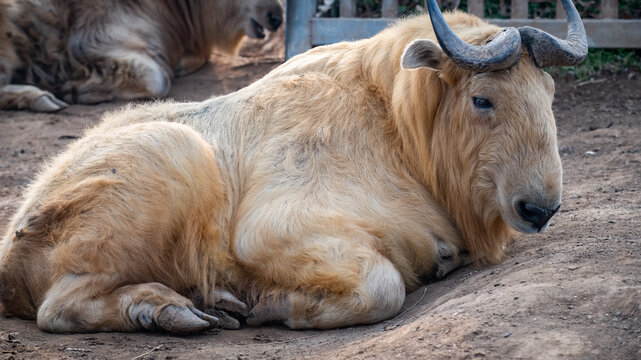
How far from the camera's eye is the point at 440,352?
3193mm

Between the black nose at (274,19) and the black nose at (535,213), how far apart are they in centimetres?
658

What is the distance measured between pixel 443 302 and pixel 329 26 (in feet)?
17.9

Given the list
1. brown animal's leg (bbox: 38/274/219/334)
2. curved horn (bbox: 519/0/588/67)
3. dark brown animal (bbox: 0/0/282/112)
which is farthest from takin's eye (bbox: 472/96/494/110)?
dark brown animal (bbox: 0/0/282/112)

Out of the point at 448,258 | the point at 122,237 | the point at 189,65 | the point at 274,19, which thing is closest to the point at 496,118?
the point at 448,258

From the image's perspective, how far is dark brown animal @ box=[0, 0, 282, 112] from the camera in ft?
30.6

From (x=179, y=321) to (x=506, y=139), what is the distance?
183cm

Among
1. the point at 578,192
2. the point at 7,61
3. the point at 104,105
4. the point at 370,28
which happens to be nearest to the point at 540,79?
the point at 578,192

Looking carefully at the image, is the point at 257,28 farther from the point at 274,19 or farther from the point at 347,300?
the point at 347,300

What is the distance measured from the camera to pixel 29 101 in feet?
29.6

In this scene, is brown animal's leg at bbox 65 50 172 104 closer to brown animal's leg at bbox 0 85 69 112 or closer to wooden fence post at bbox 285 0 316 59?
brown animal's leg at bbox 0 85 69 112

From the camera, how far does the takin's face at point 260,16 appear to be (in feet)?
32.9

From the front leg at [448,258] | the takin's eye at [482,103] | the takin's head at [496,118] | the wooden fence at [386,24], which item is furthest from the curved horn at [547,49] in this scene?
the wooden fence at [386,24]

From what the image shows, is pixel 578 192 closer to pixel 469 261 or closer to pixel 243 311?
pixel 469 261

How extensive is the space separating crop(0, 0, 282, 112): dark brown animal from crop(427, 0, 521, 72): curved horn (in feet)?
19.0
